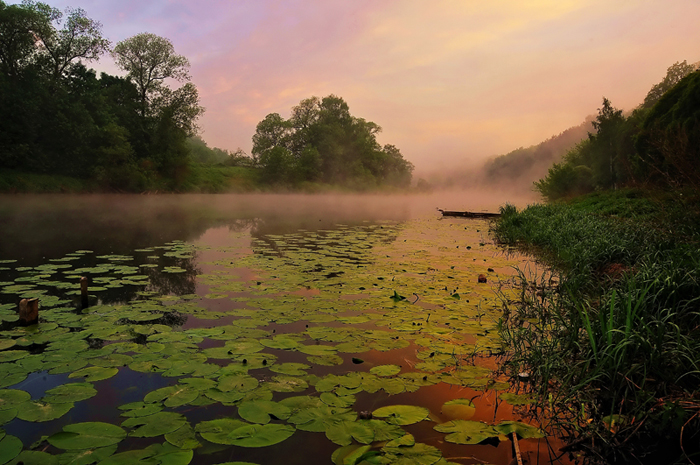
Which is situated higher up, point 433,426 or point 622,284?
point 622,284

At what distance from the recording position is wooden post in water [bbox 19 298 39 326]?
3.97 meters

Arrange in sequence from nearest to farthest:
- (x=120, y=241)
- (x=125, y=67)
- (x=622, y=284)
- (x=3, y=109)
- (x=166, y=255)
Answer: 1. (x=622, y=284)
2. (x=166, y=255)
3. (x=120, y=241)
4. (x=3, y=109)
5. (x=125, y=67)

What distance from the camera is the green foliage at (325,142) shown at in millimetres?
64062

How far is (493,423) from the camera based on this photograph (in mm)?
2598

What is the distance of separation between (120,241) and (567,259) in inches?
440

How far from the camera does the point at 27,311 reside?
4.00 meters

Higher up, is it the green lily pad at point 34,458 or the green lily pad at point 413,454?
the green lily pad at point 34,458

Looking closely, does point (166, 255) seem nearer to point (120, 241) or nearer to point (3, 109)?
point (120, 241)

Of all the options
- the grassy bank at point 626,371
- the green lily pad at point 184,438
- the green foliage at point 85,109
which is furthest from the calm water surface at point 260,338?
the green foliage at point 85,109

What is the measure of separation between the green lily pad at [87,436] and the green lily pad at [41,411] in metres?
0.28

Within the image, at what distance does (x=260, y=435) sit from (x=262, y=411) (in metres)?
0.29

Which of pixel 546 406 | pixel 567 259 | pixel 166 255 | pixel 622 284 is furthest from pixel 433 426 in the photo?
pixel 166 255

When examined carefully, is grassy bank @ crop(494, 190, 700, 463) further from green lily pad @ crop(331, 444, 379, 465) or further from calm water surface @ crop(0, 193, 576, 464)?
green lily pad @ crop(331, 444, 379, 465)

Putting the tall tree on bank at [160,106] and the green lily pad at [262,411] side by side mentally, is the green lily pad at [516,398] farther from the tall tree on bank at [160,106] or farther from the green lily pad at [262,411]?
the tall tree on bank at [160,106]
